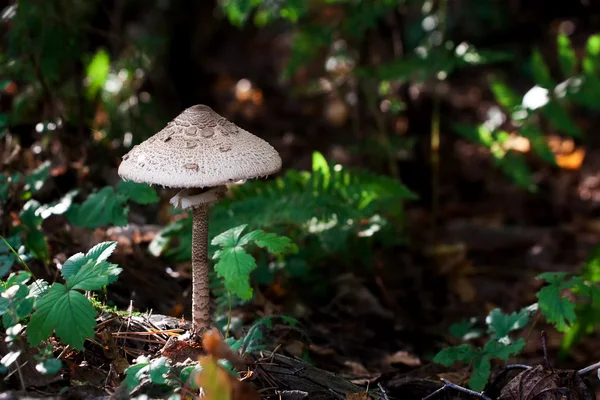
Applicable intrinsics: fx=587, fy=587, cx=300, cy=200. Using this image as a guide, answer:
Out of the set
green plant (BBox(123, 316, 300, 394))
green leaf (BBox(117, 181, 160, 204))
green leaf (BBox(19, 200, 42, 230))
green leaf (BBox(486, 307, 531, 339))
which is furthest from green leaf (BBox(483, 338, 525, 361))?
green leaf (BBox(19, 200, 42, 230))

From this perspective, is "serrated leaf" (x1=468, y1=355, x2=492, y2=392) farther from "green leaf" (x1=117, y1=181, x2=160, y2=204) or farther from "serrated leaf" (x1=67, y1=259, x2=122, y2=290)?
"green leaf" (x1=117, y1=181, x2=160, y2=204)

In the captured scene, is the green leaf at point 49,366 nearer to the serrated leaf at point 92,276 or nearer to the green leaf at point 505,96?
the serrated leaf at point 92,276

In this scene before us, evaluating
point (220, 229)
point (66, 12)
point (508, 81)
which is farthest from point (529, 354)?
point (508, 81)

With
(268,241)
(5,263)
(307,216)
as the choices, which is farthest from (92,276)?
(307,216)

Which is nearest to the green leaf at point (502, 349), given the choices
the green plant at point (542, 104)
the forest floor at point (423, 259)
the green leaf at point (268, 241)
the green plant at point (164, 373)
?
the forest floor at point (423, 259)

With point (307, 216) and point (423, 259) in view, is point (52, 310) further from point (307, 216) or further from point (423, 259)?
point (423, 259)

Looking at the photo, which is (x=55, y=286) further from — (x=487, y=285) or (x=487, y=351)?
(x=487, y=285)
